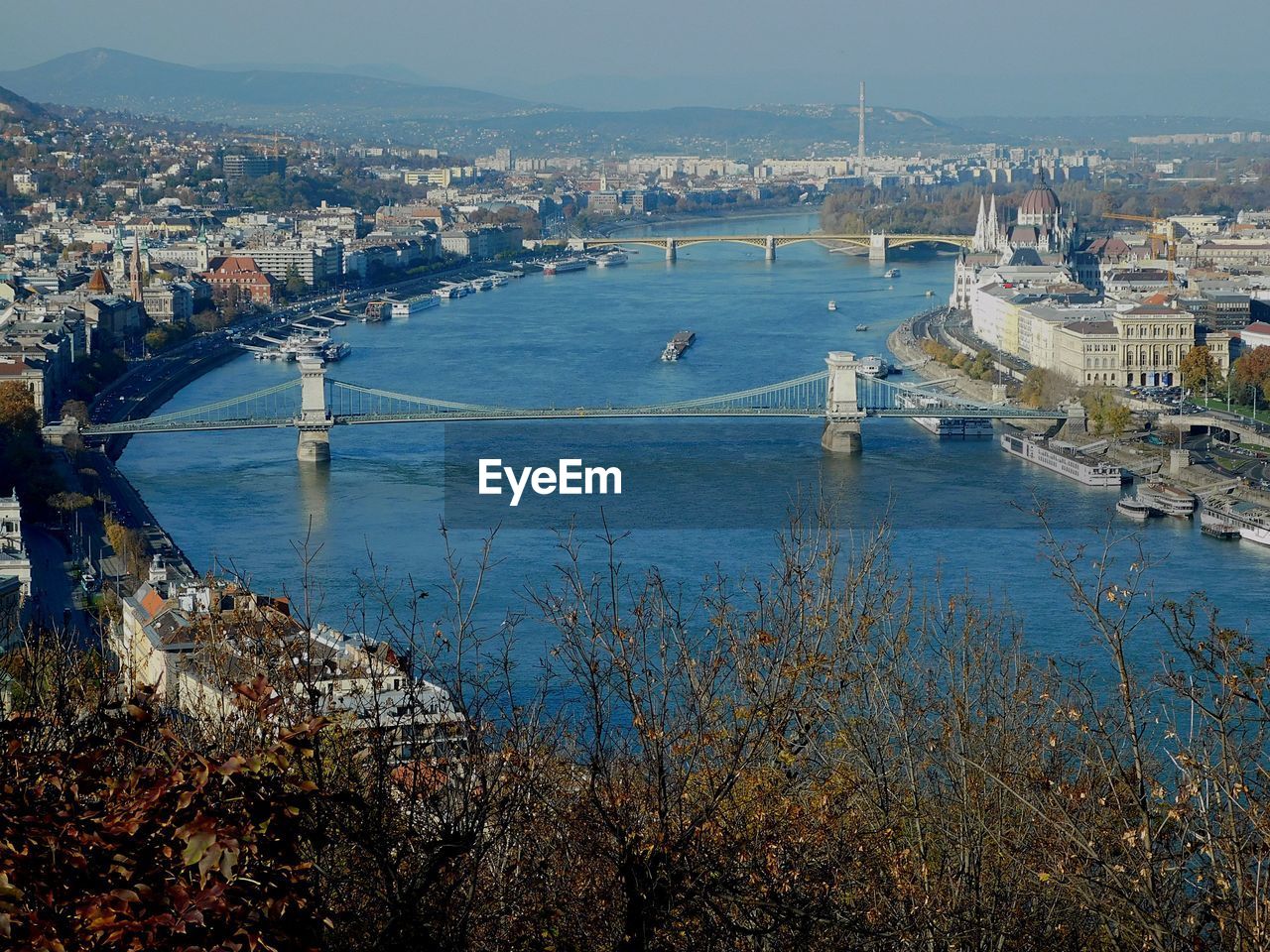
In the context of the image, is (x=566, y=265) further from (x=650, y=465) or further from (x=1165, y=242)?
(x=650, y=465)

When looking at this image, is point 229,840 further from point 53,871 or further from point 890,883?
point 890,883

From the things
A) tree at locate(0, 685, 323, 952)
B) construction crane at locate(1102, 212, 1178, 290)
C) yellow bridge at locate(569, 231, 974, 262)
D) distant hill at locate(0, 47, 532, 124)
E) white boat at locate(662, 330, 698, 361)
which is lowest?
white boat at locate(662, 330, 698, 361)

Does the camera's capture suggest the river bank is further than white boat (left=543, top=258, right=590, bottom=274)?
Yes

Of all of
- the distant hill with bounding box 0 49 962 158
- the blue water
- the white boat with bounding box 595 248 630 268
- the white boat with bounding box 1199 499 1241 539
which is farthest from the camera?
the distant hill with bounding box 0 49 962 158

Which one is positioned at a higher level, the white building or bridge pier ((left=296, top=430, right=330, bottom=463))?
the white building

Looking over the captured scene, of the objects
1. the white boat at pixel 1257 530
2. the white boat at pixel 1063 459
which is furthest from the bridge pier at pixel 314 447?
the white boat at pixel 1257 530

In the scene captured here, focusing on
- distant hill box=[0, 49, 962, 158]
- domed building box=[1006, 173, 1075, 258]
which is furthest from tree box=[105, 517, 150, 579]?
distant hill box=[0, 49, 962, 158]

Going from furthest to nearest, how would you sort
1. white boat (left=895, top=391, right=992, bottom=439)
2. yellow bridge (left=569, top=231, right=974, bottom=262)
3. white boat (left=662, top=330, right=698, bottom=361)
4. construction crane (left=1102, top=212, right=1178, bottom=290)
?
yellow bridge (left=569, top=231, right=974, bottom=262), construction crane (left=1102, top=212, right=1178, bottom=290), white boat (left=662, top=330, right=698, bottom=361), white boat (left=895, top=391, right=992, bottom=439)

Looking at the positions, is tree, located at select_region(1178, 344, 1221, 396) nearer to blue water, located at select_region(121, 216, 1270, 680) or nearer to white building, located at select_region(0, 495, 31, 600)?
blue water, located at select_region(121, 216, 1270, 680)
